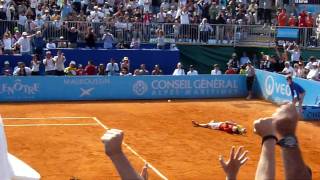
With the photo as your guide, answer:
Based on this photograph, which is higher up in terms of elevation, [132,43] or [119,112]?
[132,43]

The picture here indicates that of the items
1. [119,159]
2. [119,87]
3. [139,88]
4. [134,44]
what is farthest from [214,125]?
[119,159]

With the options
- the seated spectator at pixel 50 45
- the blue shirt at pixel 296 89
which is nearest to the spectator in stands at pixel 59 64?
the seated spectator at pixel 50 45

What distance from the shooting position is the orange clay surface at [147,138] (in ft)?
45.7

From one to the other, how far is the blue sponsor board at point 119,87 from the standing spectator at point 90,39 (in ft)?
14.6

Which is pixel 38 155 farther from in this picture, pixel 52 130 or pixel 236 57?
pixel 236 57

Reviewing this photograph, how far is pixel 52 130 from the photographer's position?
18078mm

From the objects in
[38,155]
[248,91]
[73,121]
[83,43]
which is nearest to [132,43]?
[83,43]

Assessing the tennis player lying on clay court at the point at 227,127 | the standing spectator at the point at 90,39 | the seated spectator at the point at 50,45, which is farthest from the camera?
the standing spectator at the point at 90,39

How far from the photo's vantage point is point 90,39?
28.4 metres

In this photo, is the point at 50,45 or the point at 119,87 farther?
the point at 50,45

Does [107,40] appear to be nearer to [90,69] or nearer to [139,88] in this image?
[90,69]

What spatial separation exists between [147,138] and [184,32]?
13.9 m

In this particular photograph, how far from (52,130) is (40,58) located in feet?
32.7

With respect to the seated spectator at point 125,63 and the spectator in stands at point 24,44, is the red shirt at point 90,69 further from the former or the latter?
the spectator in stands at point 24,44
